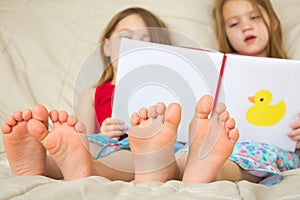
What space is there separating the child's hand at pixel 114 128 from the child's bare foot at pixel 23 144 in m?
0.23

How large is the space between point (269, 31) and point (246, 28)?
7 centimetres

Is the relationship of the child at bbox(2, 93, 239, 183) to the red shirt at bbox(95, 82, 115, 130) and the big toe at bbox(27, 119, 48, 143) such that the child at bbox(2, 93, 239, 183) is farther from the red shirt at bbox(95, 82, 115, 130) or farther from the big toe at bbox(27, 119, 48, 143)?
the red shirt at bbox(95, 82, 115, 130)

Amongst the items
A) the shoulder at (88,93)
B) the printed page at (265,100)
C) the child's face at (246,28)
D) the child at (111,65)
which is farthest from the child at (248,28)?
the shoulder at (88,93)

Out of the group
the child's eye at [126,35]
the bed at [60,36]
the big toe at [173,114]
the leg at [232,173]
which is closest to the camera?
the big toe at [173,114]

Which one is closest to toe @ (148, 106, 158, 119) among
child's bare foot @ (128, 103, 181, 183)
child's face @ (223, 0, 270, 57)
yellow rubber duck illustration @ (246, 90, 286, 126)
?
child's bare foot @ (128, 103, 181, 183)

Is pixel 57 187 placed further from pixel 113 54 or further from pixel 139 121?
pixel 113 54

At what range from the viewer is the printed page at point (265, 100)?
1.12 meters

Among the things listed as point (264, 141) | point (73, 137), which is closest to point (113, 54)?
point (73, 137)

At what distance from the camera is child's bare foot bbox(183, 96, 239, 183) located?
831 millimetres

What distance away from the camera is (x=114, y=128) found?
109 centimetres

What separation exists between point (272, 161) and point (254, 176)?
0.29 ft

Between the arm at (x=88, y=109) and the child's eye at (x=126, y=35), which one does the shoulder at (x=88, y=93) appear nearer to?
the arm at (x=88, y=109)

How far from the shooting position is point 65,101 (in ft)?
4.56

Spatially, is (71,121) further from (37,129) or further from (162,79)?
(162,79)
